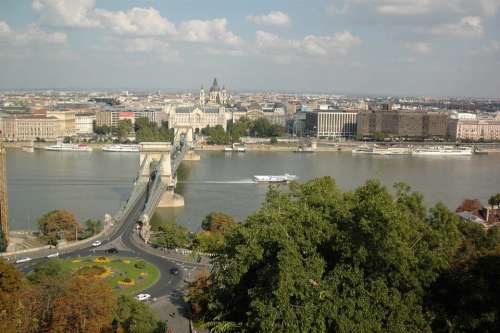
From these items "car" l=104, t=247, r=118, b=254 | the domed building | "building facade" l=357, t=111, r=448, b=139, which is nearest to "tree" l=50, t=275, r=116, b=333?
"car" l=104, t=247, r=118, b=254

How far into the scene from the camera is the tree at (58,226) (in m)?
9.02

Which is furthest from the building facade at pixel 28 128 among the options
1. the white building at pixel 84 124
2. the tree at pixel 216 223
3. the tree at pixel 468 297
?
the tree at pixel 468 297

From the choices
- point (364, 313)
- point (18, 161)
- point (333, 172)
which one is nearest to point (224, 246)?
point (364, 313)

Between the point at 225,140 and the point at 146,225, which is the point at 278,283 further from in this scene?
Answer: the point at 225,140

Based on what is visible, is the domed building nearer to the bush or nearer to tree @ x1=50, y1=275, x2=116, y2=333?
the bush

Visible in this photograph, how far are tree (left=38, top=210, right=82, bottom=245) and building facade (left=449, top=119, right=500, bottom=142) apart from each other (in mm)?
26315

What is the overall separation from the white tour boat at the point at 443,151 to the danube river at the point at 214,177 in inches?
32.6

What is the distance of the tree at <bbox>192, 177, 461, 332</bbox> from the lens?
380 centimetres

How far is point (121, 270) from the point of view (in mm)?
7113

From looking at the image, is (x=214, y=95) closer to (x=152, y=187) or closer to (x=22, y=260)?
(x=152, y=187)

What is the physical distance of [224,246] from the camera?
493cm

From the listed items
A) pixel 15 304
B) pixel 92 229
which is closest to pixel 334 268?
pixel 15 304

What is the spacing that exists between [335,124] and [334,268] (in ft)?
95.5

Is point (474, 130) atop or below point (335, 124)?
below
